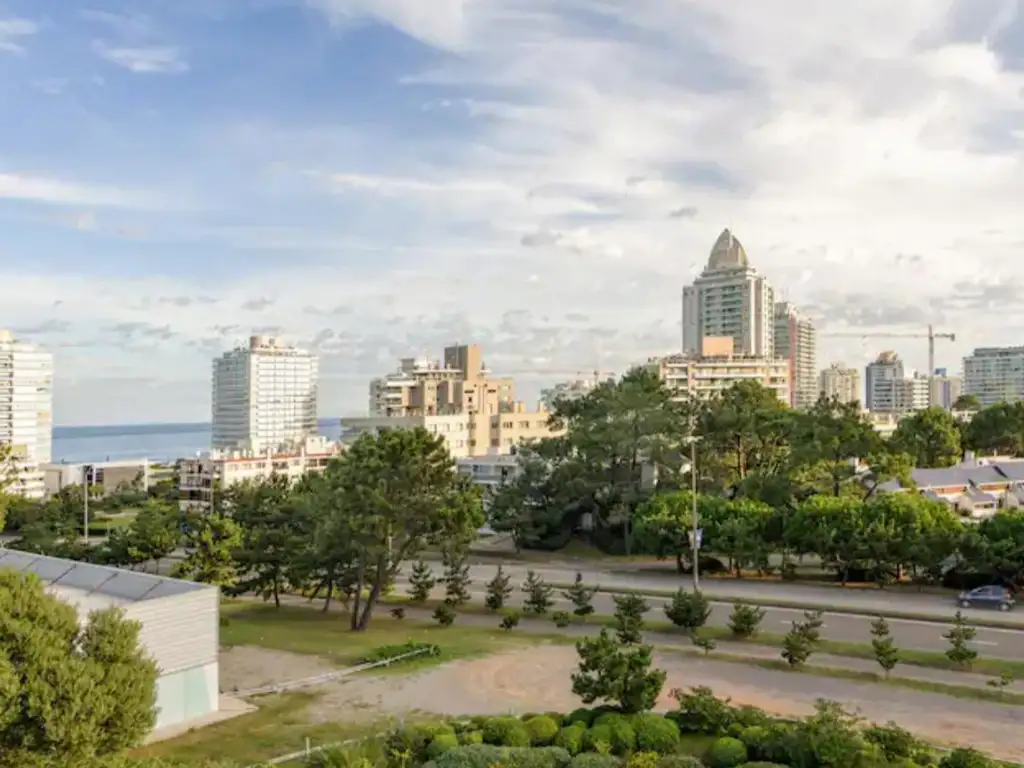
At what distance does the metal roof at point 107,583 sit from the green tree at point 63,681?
867 centimetres

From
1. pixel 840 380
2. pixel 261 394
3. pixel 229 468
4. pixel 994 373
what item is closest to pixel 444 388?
pixel 229 468

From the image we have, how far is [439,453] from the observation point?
28.8 meters

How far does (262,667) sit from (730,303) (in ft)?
406

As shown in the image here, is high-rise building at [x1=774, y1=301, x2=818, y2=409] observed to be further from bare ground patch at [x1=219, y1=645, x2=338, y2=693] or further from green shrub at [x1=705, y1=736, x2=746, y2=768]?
green shrub at [x1=705, y1=736, x2=746, y2=768]

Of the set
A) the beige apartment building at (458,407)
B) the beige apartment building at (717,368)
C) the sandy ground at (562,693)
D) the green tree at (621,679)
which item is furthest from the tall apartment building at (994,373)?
the green tree at (621,679)

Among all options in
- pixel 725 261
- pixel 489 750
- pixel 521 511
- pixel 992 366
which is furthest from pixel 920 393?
pixel 489 750

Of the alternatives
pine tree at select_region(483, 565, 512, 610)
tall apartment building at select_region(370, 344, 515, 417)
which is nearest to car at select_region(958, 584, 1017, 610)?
pine tree at select_region(483, 565, 512, 610)

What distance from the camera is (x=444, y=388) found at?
343 ft

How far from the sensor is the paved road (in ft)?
80.9

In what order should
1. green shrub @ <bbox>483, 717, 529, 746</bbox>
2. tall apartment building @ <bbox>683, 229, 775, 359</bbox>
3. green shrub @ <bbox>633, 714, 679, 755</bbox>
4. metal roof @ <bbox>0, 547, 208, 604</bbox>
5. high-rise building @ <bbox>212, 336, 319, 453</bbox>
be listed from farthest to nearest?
high-rise building @ <bbox>212, 336, 319, 453</bbox>
tall apartment building @ <bbox>683, 229, 775, 359</bbox>
metal roof @ <bbox>0, 547, 208, 604</bbox>
green shrub @ <bbox>483, 717, 529, 746</bbox>
green shrub @ <bbox>633, 714, 679, 755</bbox>

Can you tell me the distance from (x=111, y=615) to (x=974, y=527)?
30398mm

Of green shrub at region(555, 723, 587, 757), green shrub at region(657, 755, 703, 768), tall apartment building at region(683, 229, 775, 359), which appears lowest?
green shrub at region(555, 723, 587, 757)

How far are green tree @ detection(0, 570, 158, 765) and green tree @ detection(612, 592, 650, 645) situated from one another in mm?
13345

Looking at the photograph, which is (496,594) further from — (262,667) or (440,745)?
(440,745)
